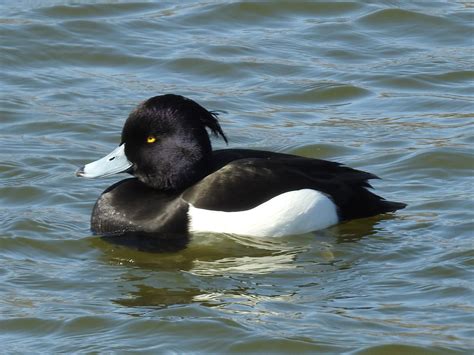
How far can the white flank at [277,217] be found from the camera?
868cm

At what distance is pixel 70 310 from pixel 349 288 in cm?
164

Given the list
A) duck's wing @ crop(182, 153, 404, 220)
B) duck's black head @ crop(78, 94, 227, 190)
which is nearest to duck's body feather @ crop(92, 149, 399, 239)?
duck's wing @ crop(182, 153, 404, 220)

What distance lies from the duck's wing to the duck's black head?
164 mm

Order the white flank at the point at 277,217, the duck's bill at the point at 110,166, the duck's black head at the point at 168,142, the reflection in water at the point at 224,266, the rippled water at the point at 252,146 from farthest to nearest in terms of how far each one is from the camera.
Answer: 1. the duck's bill at the point at 110,166
2. the duck's black head at the point at 168,142
3. the white flank at the point at 277,217
4. the reflection in water at the point at 224,266
5. the rippled water at the point at 252,146

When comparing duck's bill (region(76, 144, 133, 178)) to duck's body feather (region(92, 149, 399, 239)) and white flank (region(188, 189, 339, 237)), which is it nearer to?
duck's body feather (region(92, 149, 399, 239))

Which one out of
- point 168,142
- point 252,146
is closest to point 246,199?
point 168,142

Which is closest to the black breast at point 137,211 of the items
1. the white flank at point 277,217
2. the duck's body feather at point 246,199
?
the duck's body feather at point 246,199

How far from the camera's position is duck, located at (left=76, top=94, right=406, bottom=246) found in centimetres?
872

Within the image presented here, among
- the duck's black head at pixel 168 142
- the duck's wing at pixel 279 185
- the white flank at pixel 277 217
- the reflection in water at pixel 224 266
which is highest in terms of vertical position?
the duck's black head at pixel 168 142

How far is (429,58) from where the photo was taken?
12648mm

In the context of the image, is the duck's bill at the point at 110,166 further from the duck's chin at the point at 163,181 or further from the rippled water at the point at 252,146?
the rippled water at the point at 252,146

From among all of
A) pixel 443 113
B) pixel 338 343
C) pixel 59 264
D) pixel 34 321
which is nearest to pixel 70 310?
pixel 34 321

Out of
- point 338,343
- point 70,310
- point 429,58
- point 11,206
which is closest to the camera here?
point 338,343

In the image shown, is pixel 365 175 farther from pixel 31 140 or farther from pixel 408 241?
pixel 31 140
